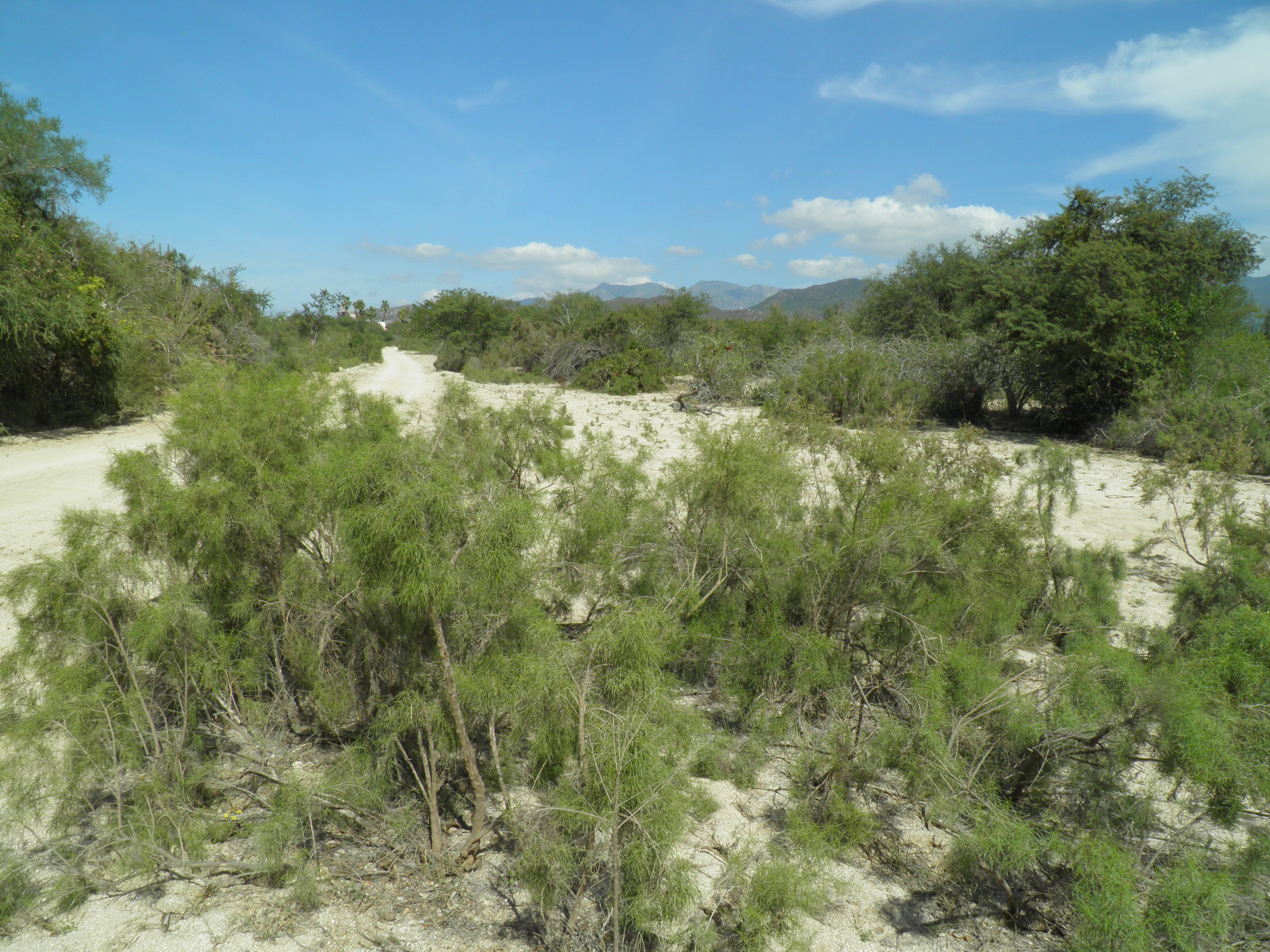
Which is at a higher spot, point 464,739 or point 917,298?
point 917,298

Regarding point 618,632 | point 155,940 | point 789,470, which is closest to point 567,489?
point 789,470

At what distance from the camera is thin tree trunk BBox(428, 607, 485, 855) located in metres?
3.56

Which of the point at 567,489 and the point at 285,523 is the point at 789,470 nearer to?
the point at 567,489

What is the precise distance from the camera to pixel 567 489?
6305mm

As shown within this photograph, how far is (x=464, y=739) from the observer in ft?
12.0

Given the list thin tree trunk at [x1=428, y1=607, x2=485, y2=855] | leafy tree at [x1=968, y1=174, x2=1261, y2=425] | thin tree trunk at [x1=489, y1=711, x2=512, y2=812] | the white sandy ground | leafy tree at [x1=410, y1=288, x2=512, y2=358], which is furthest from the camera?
leafy tree at [x1=410, y1=288, x2=512, y2=358]

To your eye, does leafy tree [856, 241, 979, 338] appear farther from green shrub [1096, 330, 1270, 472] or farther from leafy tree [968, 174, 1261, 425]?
green shrub [1096, 330, 1270, 472]

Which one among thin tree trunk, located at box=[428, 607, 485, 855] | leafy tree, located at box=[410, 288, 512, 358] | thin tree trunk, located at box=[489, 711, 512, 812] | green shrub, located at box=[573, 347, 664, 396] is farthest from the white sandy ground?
leafy tree, located at box=[410, 288, 512, 358]

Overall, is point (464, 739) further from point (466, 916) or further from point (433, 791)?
point (466, 916)

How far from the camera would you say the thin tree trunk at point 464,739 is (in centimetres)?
356

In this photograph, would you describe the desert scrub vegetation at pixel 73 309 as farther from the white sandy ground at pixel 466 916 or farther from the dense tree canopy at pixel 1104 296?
the dense tree canopy at pixel 1104 296

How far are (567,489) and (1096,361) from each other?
16420 millimetres

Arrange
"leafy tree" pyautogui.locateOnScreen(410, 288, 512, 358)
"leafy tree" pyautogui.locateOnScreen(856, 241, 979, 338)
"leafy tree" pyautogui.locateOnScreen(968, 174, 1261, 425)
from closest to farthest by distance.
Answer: "leafy tree" pyautogui.locateOnScreen(968, 174, 1261, 425) < "leafy tree" pyautogui.locateOnScreen(856, 241, 979, 338) < "leafy tree" pyautogui.locateOnScreen(410, 288, 512, 358)

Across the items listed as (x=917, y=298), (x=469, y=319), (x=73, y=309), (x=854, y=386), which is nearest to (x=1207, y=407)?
(x=854, y=386)
